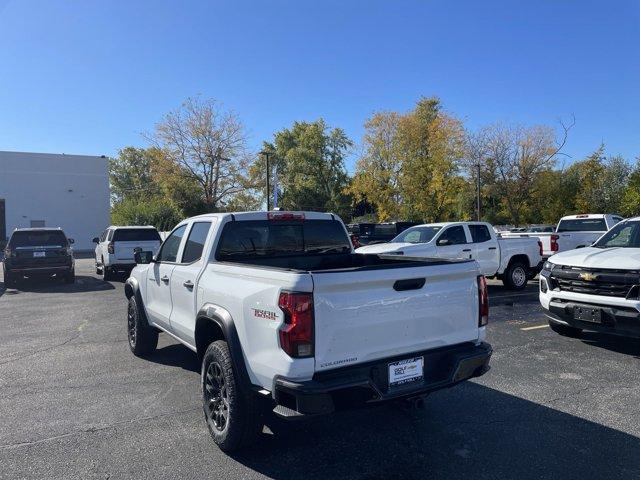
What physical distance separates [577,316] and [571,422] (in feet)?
7.97

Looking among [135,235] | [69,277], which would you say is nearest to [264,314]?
[135,235]

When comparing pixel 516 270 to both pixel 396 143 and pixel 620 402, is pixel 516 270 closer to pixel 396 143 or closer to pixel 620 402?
pixel 620 402

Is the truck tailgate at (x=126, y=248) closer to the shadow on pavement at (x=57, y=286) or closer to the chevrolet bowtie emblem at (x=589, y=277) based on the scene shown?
the shadow on pavement at (x=57, y=286)

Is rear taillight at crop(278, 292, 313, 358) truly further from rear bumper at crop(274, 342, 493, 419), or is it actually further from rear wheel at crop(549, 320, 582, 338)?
rear wheel at crop(549, 320, 582, 338)

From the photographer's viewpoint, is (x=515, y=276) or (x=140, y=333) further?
(x=515, y=276)

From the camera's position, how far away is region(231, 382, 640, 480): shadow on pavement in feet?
11.4

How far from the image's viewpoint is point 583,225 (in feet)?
54.0

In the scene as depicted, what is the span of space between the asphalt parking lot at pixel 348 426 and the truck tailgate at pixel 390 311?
875mm

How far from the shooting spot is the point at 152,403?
16.0 ft

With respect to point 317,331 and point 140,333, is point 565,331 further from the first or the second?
point 140,333

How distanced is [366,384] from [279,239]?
2253 millimetres

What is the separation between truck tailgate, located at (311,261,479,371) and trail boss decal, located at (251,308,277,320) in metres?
0.31

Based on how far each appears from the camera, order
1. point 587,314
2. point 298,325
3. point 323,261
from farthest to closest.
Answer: point 587,314 < point 323,261 < point 298,325

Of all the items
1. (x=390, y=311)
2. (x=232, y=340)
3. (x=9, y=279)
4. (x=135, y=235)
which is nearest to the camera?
(x=390, y=311)
